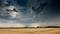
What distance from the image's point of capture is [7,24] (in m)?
1.71

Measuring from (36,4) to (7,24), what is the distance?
389 millimetres

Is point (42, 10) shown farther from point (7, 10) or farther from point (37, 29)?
point (7, 10)

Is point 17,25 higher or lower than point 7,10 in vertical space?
lower

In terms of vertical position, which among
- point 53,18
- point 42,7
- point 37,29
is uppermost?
point 42,7

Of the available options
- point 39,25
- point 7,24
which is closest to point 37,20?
point 39,25

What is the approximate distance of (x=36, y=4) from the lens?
1737 millimetres

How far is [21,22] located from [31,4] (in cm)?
23

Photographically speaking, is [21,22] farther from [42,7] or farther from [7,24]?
[42,7]

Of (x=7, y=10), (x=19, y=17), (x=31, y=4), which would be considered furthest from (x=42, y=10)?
(x=7, y=10)

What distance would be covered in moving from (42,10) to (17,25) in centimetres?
32

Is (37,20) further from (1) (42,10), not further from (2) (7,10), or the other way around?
(2) (7,10)

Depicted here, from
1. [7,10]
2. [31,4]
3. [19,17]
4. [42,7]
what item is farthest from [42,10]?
[7,10]

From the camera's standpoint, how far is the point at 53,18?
5.71 ft

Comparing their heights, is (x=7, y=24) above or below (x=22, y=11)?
below
